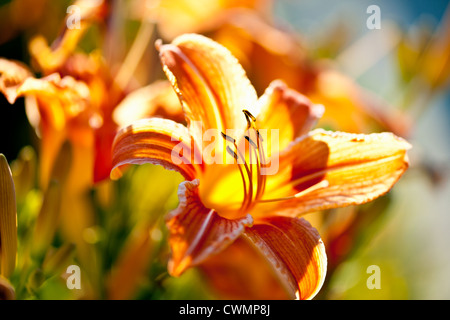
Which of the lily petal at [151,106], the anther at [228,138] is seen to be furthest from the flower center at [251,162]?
the lily petal at [151,106]

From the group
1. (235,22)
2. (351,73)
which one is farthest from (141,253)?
(351,73)

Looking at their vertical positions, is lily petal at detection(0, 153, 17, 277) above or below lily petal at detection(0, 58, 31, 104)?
below

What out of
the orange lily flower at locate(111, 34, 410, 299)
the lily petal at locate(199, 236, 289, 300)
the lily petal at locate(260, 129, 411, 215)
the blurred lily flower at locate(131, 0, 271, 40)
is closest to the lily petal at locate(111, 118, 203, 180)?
the orange lily flower at locate(111, 34, 410, 299)

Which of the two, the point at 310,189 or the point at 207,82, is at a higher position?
the point at 207,82

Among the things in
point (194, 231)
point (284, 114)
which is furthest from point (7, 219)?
point (284, 114)

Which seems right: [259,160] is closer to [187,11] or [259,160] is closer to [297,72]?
[297,72]

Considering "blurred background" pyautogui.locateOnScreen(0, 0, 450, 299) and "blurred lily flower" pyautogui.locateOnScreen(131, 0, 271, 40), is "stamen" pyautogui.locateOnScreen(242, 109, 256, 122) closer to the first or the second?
"blurred background" pyautogui.locateOnScreen(0, 0, 450, 299)

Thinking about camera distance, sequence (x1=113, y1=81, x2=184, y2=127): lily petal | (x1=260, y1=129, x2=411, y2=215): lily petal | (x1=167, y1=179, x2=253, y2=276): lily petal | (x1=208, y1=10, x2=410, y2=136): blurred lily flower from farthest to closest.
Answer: (x1=208, y1=10, x2=410, y2=136): blurred lily flower, (x1=113, y1=81, x2=184, y2=127): lily petal, (x1=260, y1=129, x2=411, y2=215): lily petal, (x1=167, y1=179, x2=253, y2=276): lily petal

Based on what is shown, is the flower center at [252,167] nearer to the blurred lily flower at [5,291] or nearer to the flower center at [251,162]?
the flower center at [251,162]
